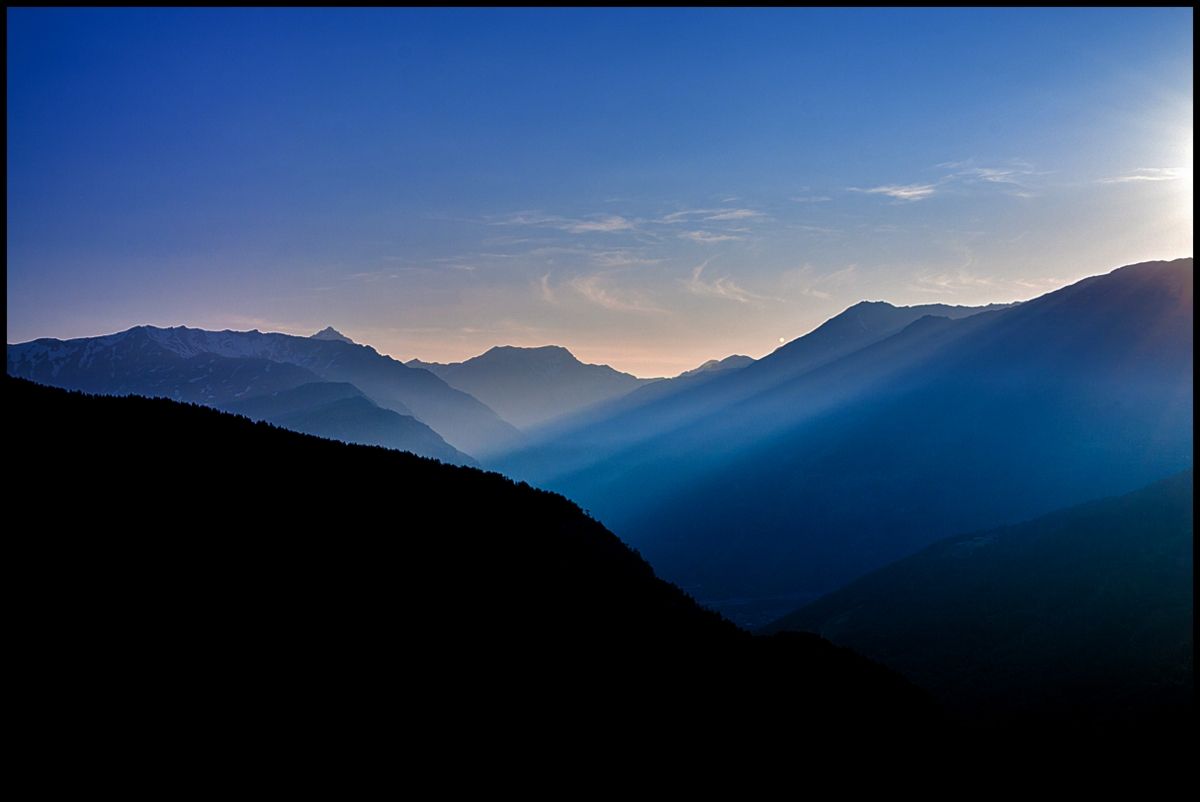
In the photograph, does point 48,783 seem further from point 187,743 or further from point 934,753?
point 934,753

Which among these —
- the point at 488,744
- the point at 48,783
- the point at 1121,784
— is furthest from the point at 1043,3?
the point at 1121,784

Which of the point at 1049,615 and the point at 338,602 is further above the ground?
the point at 338,602

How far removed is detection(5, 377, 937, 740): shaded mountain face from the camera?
19.9m

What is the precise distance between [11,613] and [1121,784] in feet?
265

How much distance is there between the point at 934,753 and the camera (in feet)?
114

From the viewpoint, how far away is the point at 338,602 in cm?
2459

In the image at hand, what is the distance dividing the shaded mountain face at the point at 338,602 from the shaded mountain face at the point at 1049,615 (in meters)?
72.3

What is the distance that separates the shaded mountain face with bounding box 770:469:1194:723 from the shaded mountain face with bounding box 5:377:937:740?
237 feet

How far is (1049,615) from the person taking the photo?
128625 millimetres

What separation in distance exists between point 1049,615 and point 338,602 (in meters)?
138

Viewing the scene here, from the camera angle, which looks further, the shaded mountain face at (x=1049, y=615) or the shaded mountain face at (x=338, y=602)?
the shaded mountain face at (x=1049, y=615)

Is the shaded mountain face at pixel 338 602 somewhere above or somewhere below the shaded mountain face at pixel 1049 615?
above

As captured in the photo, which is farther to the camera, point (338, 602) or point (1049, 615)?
point (1049, 615)

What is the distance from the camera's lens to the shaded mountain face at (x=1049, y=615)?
91938 mm
